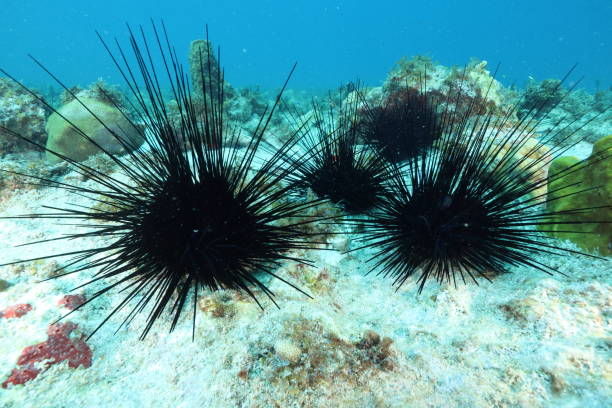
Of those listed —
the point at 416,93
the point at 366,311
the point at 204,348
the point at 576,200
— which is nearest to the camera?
the point at 204,348

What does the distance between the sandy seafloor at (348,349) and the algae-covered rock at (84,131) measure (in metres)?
4.26

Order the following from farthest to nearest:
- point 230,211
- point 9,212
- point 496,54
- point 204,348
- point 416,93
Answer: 1. point 496,54
2. point 416,93
3. point 9,212
4. point 230,211
5. point 204,348

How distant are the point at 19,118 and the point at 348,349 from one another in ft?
25.9

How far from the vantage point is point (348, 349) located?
79.6 inches

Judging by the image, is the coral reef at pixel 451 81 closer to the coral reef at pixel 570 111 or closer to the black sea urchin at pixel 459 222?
the coral reef at pixel 570 111

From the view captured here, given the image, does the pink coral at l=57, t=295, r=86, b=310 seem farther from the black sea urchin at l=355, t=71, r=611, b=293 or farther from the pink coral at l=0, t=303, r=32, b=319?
the black sea urchin at l=355, t=71, r=611, b=293

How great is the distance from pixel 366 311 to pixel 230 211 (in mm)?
1403

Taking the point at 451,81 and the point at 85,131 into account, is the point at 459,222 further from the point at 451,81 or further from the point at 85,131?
the point at 85,131

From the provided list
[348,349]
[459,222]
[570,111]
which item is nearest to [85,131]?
[348,349]

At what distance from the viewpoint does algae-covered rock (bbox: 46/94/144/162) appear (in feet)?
19.7

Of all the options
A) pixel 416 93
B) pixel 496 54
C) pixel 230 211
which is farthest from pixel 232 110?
pixel 496 54

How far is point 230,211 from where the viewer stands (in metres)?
2.41

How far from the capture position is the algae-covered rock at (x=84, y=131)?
6.00 meters

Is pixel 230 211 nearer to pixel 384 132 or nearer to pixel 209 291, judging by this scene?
pixel 209 291
